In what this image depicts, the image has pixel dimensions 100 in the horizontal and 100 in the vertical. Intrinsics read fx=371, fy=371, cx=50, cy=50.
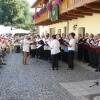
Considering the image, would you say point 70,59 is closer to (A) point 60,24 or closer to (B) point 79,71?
(B) point 79,71

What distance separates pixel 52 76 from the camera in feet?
51.1

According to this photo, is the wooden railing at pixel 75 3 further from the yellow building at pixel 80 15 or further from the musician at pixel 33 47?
the musician at pixel 33 47

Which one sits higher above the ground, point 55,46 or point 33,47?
point 55,46

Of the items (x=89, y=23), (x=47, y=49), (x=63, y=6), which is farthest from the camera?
(x=47, y=49)

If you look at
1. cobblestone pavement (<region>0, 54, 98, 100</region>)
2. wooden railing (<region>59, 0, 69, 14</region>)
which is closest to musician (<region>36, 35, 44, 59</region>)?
wooden railing (<region>59, 0, 69, 14</region>)

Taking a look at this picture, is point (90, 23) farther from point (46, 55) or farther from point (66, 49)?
point (46, 55)

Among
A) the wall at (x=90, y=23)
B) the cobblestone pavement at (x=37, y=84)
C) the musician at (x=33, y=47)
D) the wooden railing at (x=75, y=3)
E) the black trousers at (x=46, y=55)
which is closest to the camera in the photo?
the cobblestone pavement at (x=37, y=84)

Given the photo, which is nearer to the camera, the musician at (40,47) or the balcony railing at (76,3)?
the balcony railing at (76,3)

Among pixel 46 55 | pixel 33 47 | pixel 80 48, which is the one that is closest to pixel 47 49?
pixel 46 55

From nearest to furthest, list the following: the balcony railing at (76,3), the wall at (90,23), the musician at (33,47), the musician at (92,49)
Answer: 1. the balcony railing at (76,3)
2. the musician at (92,49)
3. the wall at (90,23)
4. the musician at (33,47)

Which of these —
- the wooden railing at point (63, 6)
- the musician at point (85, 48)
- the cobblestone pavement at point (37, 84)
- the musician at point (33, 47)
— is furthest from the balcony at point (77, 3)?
the musician at point (33, 47)

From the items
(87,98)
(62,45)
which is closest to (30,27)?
(62,45)

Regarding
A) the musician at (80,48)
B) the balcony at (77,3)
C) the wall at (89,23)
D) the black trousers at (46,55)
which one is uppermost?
the balcony at (77,3)

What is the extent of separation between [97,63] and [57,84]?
4.67m
